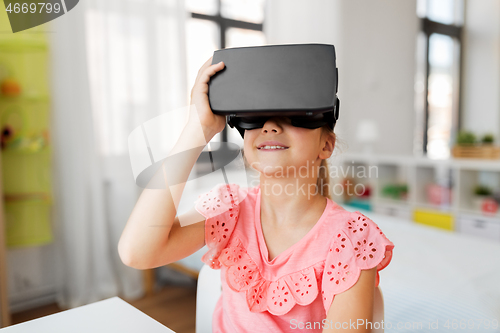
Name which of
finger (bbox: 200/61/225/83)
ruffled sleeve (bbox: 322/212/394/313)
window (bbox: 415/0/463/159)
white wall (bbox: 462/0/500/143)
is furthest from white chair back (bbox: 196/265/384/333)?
white wall (bbox: 462/0/500/143)

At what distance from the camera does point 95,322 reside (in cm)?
61

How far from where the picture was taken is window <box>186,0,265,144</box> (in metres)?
2.15

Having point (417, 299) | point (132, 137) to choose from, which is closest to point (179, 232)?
point (132, 137)

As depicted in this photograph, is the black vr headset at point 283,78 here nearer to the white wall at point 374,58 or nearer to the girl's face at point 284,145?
the girl's face at point 284,145

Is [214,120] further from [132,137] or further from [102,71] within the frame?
[102,71]

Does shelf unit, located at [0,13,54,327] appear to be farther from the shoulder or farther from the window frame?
the window frame

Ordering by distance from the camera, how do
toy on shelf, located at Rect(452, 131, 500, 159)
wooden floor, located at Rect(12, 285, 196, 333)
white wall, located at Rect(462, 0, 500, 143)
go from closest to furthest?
wooden floor, located at Rect(12, 285, 196, 333) < toy on shelf, located at Rect(452, 131, 500, 159) < white wall, located at Rect(462, 0, 500, 143)

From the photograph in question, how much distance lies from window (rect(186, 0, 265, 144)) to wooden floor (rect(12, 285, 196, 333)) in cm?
119

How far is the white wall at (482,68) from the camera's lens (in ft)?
11.5

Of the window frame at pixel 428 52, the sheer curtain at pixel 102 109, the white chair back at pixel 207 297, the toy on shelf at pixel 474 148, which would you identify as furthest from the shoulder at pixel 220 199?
the window frame at pixel 428 52

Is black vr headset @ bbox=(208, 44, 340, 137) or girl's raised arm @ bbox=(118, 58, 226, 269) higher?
black vr headset @ bbox=(208, 44, 340, 137)

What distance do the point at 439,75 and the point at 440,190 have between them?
61.7 inches

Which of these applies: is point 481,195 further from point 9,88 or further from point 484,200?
point 9,88

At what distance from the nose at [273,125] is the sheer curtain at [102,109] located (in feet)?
4.77
